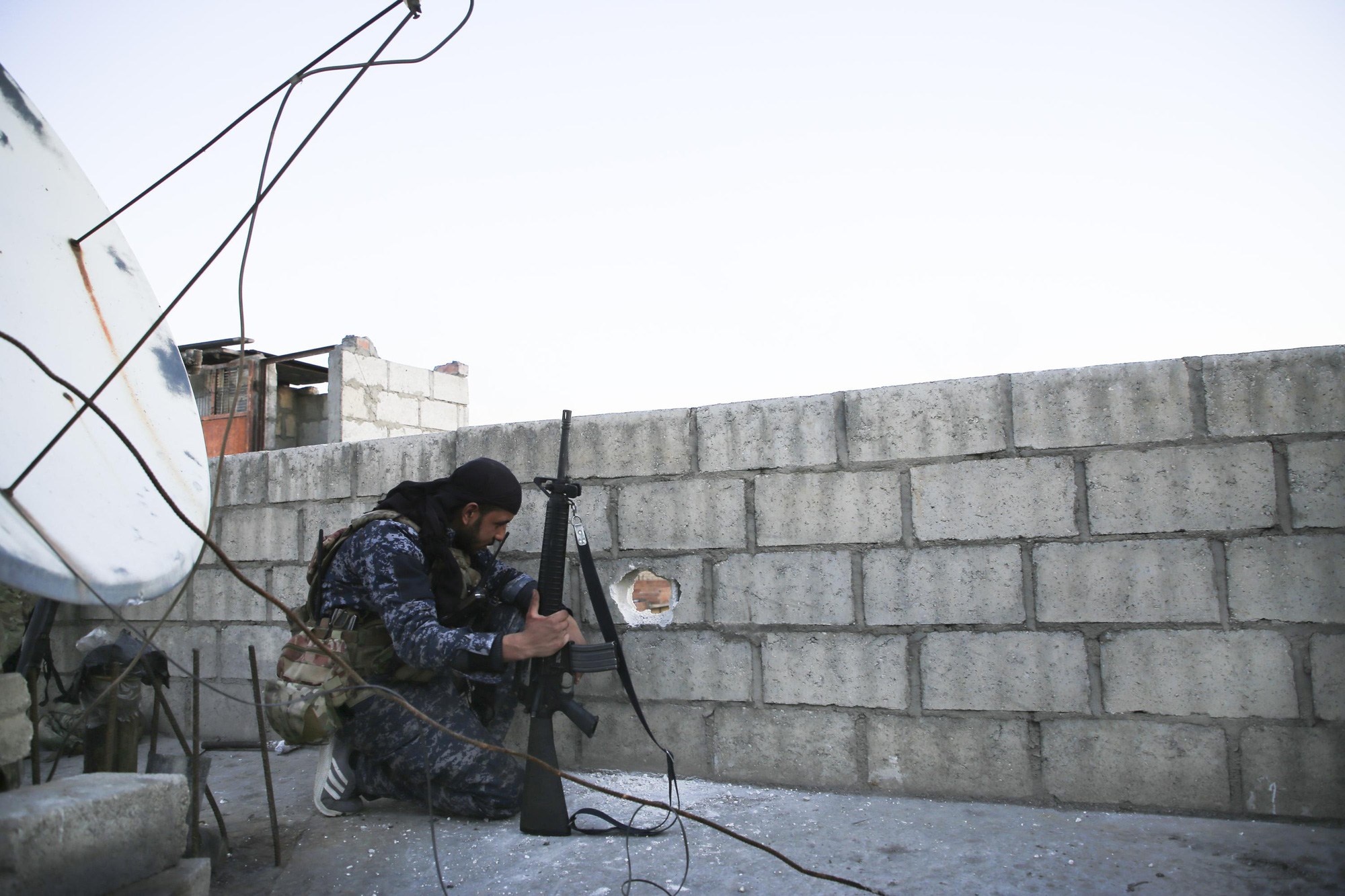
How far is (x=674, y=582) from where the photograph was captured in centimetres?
283

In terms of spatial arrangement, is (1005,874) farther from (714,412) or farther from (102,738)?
(102,738)

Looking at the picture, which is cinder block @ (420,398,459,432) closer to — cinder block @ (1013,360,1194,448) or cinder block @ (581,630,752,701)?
cinder block @ (581,630,752,701)

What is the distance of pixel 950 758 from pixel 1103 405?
43.3 inches

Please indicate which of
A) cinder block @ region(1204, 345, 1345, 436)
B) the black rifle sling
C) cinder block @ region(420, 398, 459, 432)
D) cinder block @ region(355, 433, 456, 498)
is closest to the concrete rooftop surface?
the black rifle sling

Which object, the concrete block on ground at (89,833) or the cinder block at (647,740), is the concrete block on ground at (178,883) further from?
the cinder block at (647,740)

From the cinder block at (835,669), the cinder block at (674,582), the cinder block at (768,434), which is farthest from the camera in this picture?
the cinder block at (674,582)

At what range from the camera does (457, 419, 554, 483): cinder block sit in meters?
3.03

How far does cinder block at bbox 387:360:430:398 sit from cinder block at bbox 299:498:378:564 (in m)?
4.28

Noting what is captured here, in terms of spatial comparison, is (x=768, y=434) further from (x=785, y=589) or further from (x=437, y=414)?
(x=437, y=414)

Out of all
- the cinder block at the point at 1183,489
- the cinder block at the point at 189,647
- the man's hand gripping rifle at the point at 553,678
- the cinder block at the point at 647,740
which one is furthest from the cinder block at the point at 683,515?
the cinder block at the point at 189,647

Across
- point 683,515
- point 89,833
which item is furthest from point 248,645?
point 89,833

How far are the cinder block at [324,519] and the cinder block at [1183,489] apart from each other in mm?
2603

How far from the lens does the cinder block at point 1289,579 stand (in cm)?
215

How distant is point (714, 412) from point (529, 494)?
76cm
